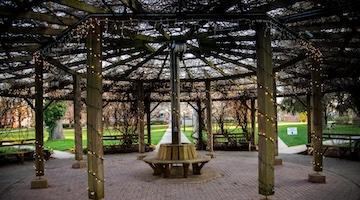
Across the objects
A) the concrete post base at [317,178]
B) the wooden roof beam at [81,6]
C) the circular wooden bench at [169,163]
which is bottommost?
the concrete post base at [317,178]

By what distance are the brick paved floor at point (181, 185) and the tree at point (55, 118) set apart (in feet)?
57.7

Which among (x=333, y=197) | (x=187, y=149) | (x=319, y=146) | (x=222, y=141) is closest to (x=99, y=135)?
(x=187, y=149)

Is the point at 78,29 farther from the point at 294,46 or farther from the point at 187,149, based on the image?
the point at 294,46

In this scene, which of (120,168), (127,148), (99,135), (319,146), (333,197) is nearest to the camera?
(99,135)

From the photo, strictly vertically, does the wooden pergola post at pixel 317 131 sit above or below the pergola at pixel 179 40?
below

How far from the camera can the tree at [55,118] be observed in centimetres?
3058

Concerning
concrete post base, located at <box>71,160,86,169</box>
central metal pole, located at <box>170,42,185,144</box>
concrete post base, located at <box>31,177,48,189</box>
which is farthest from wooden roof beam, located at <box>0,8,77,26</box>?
concrete post base, located at <box>71,160,86,169</box>

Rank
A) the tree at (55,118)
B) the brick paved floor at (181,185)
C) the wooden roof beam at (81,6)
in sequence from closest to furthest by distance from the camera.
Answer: the wooden roof beam at (81,6) → the brick paved floor at (181,185) → the tree at (55,118)

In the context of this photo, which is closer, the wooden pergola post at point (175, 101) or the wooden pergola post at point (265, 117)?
the wooden pergola post at point (265, 117)

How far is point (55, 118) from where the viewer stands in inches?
1212

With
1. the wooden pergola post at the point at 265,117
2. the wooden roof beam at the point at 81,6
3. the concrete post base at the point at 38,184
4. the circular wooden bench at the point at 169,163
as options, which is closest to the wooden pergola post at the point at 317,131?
the circular wooden bench at the point at 169,163

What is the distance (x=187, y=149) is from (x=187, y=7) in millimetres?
5141

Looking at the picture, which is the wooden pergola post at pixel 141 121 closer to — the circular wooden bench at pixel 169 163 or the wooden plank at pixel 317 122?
the circular wooden bench at pixel 169 163

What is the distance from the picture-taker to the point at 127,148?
20.0 meters
